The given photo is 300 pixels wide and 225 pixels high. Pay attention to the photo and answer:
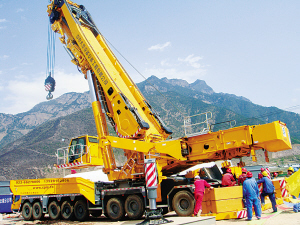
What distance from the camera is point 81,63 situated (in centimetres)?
1331

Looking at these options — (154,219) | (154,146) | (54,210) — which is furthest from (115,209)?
(154,219)

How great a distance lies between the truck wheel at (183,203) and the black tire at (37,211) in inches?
279

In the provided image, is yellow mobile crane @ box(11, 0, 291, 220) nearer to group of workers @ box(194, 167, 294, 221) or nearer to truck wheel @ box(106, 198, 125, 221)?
truck wheel @ box(106, 198, 125, 221)

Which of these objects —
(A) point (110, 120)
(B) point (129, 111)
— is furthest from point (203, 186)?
(A) point (110, 120)

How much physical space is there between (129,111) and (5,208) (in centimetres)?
1186

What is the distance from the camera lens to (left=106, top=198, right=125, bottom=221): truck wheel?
11.0m

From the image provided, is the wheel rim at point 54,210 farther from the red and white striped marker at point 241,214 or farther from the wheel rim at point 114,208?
the red and white striped marker at point 241,214

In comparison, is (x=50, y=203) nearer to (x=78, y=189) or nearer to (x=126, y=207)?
(x=78, y=189)

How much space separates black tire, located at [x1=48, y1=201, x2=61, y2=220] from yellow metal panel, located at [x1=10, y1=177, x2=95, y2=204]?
0.52 m

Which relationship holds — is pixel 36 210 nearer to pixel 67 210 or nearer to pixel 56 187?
pixel 56 187

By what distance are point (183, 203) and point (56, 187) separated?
20.6 feet

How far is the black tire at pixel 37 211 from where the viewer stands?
13358 millimetres

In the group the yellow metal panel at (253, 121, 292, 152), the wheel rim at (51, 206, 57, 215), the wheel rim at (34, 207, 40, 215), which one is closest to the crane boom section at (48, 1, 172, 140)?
the yellow metal panel at (253, 121, 292, 152)

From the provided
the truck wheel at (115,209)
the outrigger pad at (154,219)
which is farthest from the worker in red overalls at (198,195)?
the truck wheel at (115,209)
